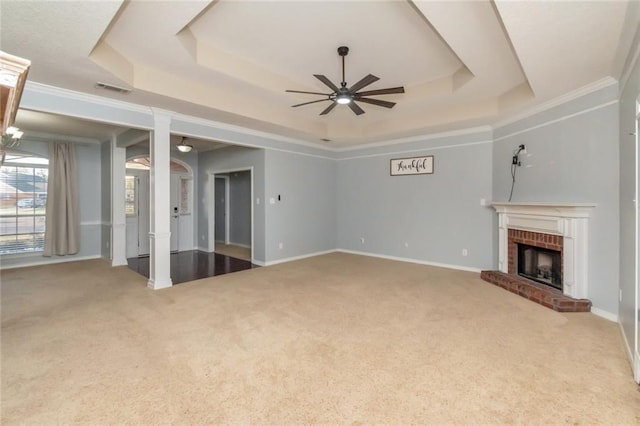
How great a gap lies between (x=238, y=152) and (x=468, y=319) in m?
5.31

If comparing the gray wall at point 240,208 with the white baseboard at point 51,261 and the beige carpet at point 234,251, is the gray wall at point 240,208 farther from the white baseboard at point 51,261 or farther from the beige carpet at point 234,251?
the white baseboard at point 51,261

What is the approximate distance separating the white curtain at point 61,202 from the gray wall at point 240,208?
3.54 metres

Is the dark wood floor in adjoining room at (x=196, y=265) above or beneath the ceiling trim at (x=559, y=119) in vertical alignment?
beneath

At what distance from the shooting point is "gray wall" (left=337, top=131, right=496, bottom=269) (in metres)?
5.30

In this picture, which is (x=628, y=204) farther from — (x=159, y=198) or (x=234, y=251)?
(x=234, y=251)

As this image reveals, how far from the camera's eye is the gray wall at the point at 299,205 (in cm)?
603

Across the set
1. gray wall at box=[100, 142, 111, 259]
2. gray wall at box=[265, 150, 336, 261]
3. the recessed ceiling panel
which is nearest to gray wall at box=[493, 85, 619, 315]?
the recessed ceiling panel

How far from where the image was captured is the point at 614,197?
10.5 ft

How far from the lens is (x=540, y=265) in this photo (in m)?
4.32

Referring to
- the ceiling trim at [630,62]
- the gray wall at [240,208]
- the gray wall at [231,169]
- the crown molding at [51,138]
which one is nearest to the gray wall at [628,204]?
the ceiling trim at [630,62]

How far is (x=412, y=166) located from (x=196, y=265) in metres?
4.78

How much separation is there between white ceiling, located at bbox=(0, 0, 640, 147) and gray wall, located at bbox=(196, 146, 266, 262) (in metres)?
1.39

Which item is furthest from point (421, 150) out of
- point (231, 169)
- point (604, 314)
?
point (231, 169)

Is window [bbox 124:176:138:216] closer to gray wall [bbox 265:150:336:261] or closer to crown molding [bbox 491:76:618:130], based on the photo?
gray wall [bbox 265:150:336:261]
